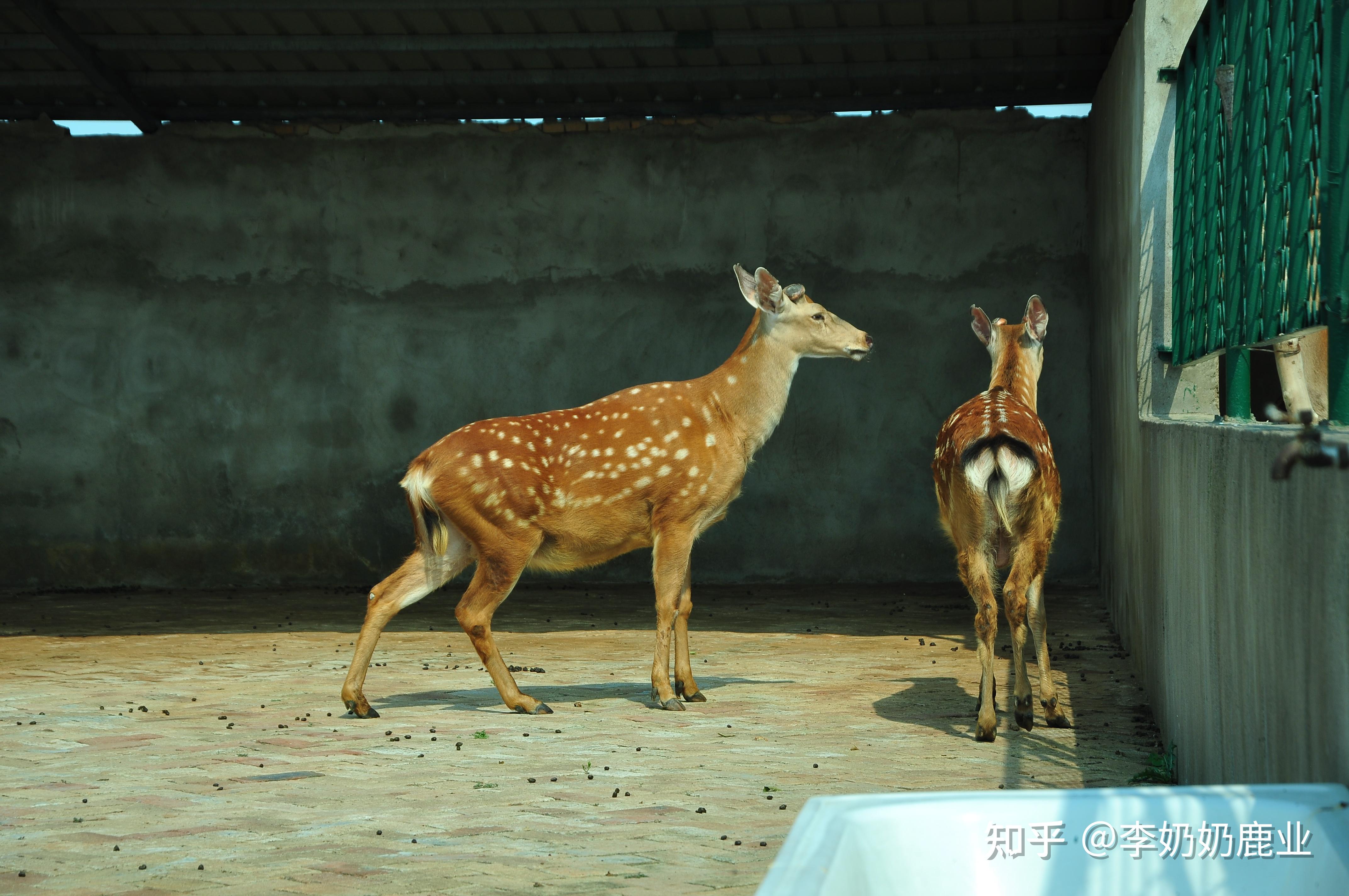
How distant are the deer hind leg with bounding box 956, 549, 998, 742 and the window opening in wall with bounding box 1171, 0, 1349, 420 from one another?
1.30 m

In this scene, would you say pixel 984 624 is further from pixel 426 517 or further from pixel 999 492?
pixel 426 517

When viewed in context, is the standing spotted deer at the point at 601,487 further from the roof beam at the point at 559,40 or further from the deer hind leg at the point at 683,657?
the roof beam at the point at 559,40

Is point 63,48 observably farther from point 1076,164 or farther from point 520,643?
point 1076,164

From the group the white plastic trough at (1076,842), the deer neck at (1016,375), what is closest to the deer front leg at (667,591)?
the deer neck at (1016,375)

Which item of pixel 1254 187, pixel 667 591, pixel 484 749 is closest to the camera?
pixel 1254 187

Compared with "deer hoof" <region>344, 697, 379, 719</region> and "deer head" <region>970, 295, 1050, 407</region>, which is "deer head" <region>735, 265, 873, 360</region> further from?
"deer hoof" <region>344, 697, 379, 719</region>

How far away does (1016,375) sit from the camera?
7.28 m

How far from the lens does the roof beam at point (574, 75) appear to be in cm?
1163

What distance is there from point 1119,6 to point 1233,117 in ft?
19.5

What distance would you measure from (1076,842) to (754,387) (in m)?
5.32

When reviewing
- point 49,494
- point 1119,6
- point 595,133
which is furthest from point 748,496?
point 49,494

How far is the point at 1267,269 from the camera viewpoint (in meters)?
4.13

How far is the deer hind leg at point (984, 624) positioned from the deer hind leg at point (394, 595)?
260 centimetres

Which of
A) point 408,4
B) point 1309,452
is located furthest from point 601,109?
point 1309,452
